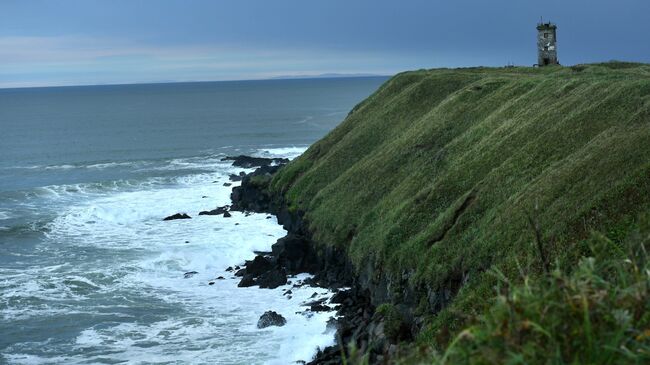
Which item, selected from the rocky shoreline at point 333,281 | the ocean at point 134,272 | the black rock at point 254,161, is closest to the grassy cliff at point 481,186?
the rocky shoreline at point 333,281

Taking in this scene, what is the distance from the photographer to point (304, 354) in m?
27.4

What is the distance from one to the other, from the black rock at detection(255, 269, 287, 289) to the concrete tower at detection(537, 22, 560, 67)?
41.2m

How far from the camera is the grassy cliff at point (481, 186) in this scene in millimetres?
20938

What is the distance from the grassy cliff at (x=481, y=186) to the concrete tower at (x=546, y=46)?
38.8ft

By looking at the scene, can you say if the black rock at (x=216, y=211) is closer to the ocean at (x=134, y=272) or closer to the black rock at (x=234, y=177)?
the ocean at (x=134, y=272)

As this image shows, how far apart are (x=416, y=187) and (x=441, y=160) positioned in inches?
130

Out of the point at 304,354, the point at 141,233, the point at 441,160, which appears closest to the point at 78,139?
the point at 141,233

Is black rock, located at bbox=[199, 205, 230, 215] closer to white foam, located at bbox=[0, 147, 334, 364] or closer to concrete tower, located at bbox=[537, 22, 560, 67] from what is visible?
white foam, located at bbox=[0, 147, 334, 364]

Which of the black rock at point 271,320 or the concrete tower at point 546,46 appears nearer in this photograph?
the black rock at point 271,320

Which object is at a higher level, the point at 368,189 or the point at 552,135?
the point at 552,135

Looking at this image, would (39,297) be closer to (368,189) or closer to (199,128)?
(368,189)

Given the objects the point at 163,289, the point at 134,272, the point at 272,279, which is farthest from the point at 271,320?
the point at 134,272

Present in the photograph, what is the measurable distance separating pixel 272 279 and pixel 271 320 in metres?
6.83

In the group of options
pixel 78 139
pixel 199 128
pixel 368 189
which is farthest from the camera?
pixel 199 128
